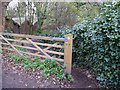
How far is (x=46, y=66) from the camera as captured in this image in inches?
Result: 202

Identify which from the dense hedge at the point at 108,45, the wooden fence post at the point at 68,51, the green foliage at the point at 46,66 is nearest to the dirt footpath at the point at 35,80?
the green foliage at the point at 46,66

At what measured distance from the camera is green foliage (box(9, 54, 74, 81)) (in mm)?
4730

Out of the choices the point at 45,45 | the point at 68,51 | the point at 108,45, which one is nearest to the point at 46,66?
the point at 45,45

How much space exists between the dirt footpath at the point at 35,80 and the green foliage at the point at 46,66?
0.47ft

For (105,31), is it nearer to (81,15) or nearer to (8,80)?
(8,80)

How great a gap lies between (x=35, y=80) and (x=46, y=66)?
66cm

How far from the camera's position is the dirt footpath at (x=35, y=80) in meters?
4.29

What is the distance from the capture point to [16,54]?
6344mm

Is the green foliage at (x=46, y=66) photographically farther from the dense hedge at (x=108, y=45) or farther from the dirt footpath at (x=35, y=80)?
the dense hedge at (x=108, y=45)

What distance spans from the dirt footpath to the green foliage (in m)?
0.14

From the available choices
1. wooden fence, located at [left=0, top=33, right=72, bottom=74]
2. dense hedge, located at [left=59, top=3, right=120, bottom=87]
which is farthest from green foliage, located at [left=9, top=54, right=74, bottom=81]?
dense hedge, located at [left=59, top=3, right=120, bottom=87]

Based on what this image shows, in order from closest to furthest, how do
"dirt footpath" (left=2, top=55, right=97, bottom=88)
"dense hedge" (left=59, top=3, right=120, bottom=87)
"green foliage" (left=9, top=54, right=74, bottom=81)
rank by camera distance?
"dense hedge" (left=59, top=3, right=120, bottom=87), "dirt footpath" (left=2, top=55, right=97, bottom=88), "green foliage" (left=9, top=54, right=74, bottom=81)

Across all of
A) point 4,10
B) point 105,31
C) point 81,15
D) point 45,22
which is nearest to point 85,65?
point 105,31

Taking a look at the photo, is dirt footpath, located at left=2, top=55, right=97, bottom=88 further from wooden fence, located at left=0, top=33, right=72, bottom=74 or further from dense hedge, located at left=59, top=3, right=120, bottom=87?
dense hedge, located at left=59, top=3, right=120, bottom=87
